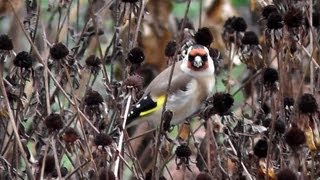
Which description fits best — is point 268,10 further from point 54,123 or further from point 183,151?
point 54,123

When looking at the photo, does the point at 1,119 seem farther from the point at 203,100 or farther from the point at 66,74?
the point at 203,100

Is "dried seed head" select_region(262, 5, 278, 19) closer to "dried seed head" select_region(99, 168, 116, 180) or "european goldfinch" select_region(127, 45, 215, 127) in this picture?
"european goldfinch" select_region(127, 45, 215, 127)

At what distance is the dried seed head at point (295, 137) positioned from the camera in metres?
2.15

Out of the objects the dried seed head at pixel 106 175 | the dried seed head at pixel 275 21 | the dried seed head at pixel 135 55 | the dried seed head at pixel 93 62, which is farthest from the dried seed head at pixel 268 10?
the dried seed head at pixel 106 175

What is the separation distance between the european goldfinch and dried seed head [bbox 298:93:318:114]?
0.46 metres

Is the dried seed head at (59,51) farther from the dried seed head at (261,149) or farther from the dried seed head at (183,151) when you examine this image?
the dried seed head at (261,149)

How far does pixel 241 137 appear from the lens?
2.42m

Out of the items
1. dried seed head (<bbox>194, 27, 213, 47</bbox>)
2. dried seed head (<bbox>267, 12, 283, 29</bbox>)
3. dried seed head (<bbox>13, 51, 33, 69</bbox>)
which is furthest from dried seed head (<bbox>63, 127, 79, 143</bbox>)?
dried seed head (<bbox>267, 12, 283, 29</bbox>)

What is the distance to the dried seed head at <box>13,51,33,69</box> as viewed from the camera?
8.13 feet

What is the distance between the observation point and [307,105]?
2.25m

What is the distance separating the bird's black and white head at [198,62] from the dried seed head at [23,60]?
18.6 inches

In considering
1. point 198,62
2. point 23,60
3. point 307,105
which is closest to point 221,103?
point 307,105

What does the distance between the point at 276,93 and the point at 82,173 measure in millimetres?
586

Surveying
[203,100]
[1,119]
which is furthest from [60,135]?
[203,100]
